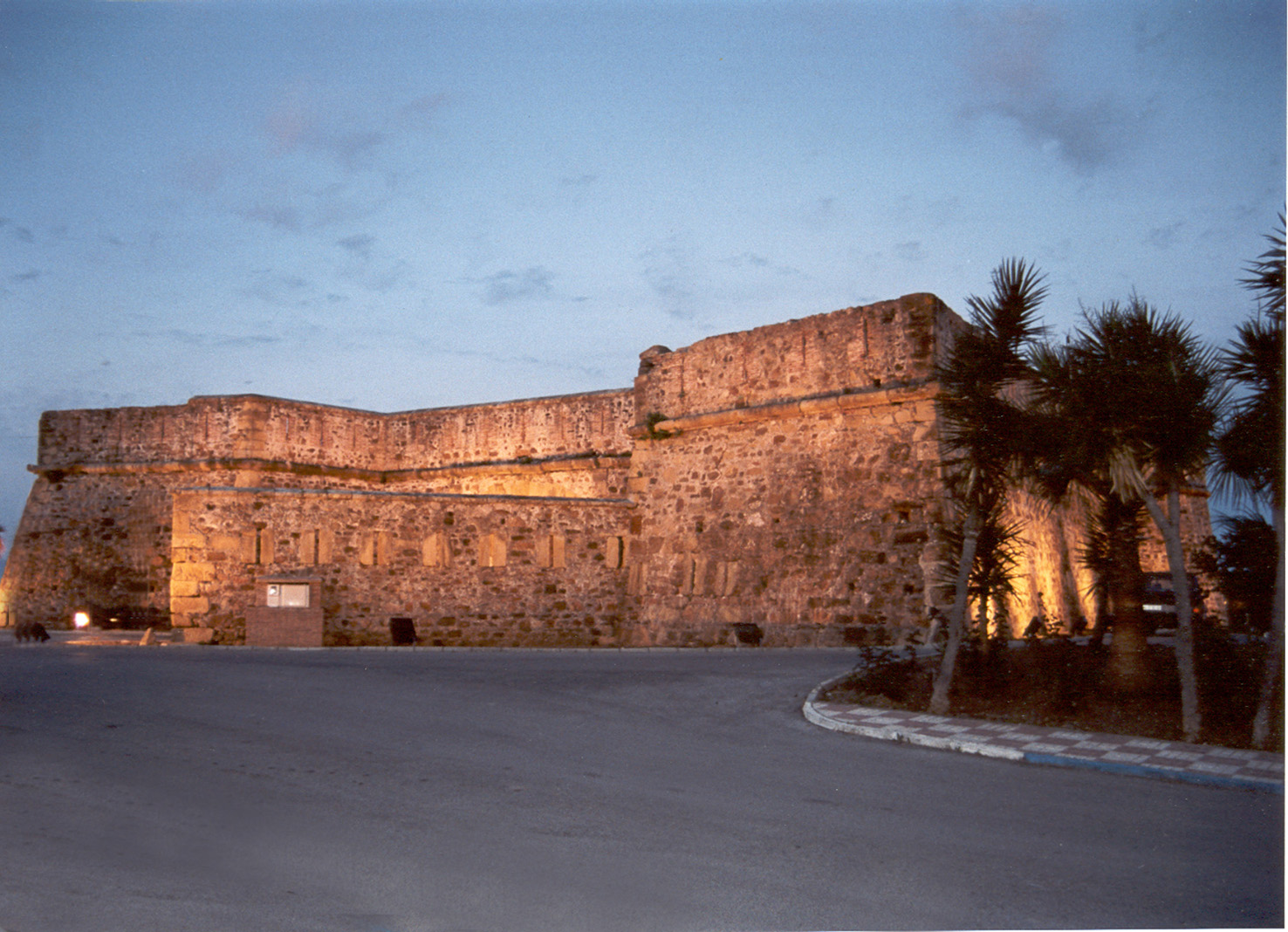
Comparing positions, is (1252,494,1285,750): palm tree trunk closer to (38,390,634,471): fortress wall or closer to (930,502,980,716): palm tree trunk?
(930,502,980,716): palm tree trunk

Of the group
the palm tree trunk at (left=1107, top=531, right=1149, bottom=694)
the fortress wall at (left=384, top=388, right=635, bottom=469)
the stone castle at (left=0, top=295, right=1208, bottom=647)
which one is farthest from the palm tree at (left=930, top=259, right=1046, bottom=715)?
the fortress wall at (left=384, top=388, right=635, bottom=469)

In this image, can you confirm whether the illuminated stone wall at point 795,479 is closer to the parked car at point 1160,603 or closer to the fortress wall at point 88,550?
the parked car at point 1160,603

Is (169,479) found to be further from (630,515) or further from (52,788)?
(52,788)

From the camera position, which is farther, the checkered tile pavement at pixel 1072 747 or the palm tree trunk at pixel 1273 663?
the palm tree trunk at pixel 1273 663

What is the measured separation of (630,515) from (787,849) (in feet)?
43.1

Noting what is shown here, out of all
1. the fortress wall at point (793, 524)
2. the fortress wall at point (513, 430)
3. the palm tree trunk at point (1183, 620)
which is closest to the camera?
the palm tree trunk at point (1183, 620)

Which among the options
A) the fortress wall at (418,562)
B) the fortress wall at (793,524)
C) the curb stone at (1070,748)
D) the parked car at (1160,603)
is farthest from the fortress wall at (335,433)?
the curb stone at (1070,748)

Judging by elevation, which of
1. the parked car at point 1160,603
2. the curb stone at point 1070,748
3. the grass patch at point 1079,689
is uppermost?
the parked car at point 1160,603

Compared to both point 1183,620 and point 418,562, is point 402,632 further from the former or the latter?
point 1183,620

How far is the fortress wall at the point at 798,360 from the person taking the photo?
14078mm

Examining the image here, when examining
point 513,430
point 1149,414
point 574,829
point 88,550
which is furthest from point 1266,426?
point 88,550

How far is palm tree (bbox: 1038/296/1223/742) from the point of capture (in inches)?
264

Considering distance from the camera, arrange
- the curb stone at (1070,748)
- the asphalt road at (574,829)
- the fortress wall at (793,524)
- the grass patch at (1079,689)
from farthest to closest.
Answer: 1. the fortress wall at (793,524)
2. the grass patch at (1079,689)
3. the curb stone at (1070,748)
4. the asphalt road at (574,829)

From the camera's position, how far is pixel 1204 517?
2352cm
